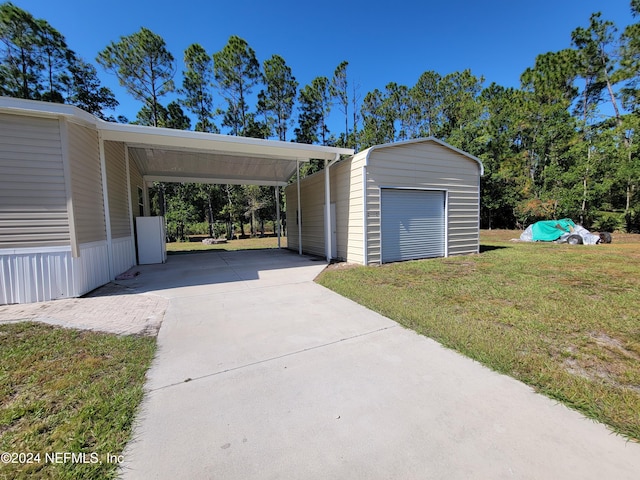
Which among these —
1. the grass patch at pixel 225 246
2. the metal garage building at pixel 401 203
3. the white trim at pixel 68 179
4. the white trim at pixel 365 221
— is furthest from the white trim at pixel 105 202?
the grass patch at pixel 225 246

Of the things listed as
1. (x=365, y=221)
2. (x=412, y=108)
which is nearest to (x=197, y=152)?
(x=365, y=221)

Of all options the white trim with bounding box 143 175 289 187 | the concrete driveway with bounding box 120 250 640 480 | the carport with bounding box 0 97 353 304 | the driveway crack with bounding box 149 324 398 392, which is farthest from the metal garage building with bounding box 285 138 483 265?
the concrete driveway with bounding box 120 250 640 480

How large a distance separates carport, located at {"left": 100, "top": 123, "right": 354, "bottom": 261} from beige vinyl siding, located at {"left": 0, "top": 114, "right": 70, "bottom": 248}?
4.89ft

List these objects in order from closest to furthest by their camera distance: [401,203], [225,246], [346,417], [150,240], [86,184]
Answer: [346,417], [86,184], [401,203], [150,240], [225,246]

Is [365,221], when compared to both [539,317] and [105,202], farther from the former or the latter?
[105,202]

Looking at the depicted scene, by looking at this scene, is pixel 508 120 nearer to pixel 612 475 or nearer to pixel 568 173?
pixel 568 173

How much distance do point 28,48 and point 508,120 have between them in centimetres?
3252

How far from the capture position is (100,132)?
619 centimetres

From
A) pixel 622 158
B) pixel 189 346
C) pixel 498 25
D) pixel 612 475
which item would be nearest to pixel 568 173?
pixel 622 158

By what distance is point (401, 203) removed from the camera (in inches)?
315

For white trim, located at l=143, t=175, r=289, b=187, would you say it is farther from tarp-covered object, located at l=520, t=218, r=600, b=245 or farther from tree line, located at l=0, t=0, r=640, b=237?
tarp-covered object, located at l=520, t=218, r=600, b=245

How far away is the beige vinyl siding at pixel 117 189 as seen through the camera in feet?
22.7

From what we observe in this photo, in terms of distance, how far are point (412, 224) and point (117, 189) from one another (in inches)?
352

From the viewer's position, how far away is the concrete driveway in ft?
4.79
